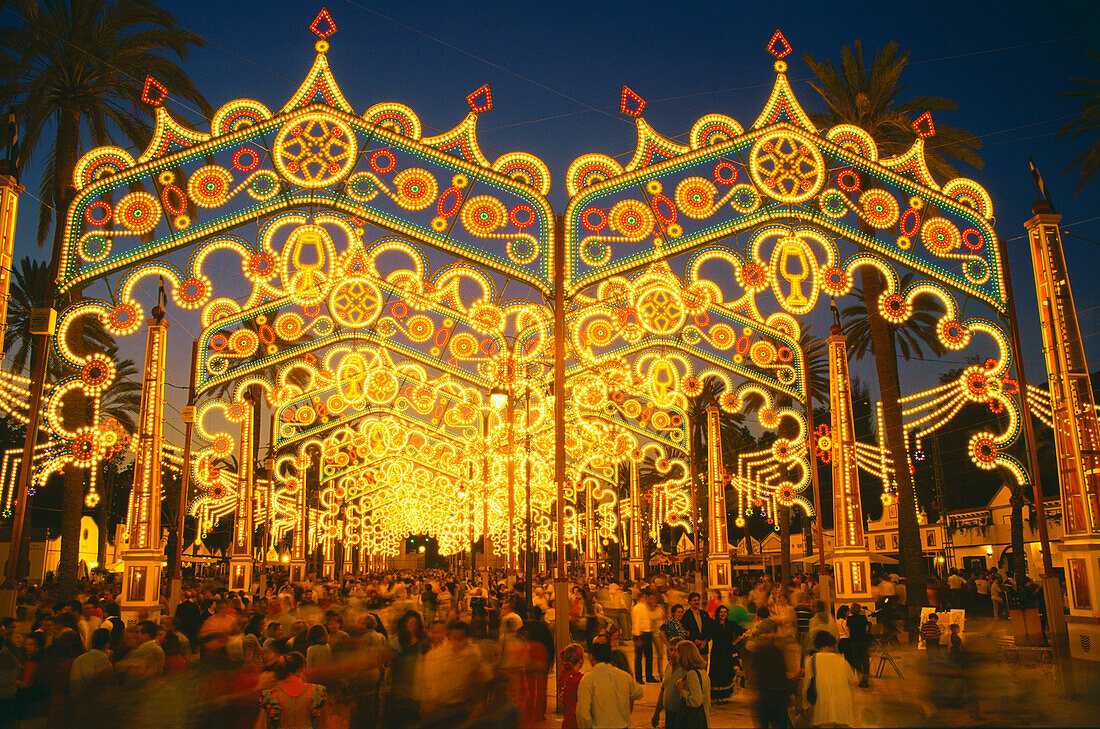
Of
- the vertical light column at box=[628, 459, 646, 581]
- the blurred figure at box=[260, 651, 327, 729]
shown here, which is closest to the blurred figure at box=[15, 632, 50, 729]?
the blurred figure at box=[260, 651, 327, 729]

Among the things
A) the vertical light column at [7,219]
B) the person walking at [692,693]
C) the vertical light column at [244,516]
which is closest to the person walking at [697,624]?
the person walking at [692,693]

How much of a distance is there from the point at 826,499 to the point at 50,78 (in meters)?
64.5

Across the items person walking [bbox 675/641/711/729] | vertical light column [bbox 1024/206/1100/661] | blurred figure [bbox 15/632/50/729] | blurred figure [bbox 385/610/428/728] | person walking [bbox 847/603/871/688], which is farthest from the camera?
vertical light column [bbox 1024/206/1100/661]

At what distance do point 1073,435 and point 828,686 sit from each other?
971 centimetres

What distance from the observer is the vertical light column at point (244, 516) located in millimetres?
28312

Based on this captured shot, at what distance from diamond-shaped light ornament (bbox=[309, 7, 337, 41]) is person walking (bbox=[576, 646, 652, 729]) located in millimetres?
14140

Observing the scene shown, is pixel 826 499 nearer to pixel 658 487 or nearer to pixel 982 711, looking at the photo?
pixel 658 487

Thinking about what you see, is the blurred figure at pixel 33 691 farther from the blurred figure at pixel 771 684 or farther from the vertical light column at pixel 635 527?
the vertical light column at pixel 635 527

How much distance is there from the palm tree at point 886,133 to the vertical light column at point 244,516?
19356mm

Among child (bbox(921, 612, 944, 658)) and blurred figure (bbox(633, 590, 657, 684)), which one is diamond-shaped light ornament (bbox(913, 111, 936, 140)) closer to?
child (bbox(921, 612, 944, 658))

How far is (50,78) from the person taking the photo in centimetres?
2328

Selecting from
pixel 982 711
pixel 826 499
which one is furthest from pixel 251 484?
pixel 826 499

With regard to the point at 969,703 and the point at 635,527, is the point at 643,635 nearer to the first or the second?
the point at 969,703

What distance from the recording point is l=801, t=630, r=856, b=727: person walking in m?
8.20
